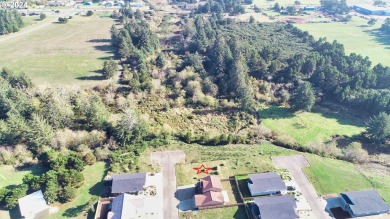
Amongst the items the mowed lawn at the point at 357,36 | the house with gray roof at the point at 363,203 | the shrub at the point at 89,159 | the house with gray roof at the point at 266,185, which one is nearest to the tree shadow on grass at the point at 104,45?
the shrub at the point at 89,159

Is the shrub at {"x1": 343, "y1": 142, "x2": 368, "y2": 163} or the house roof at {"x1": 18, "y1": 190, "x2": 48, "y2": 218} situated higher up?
the shrub at {"x1": 343, "y1": 142, "x2": 368, "y2": 163}

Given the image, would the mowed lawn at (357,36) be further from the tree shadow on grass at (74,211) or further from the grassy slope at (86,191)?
the tree shadow on grass at (74,211)

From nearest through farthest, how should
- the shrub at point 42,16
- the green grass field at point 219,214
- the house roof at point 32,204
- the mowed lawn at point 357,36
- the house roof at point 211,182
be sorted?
the house roof at point 32,204 < the green grass field at point 219,214 < the house roof at point 211,182 < the mowed lawn at point 357,36 < the shrub at point 42,16

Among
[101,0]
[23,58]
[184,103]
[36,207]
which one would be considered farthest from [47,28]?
[36,207]

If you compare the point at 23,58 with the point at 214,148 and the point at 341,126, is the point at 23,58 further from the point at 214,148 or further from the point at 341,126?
the point at 341,126

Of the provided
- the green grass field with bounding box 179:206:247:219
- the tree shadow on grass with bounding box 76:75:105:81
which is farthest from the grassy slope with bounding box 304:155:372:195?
the tree shadow on grass with bounding box 76:75:105:81

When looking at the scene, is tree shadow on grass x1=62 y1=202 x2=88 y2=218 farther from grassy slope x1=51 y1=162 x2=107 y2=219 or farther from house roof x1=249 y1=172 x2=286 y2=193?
house roof x1=249 y1=172 x2=286 y2=193
